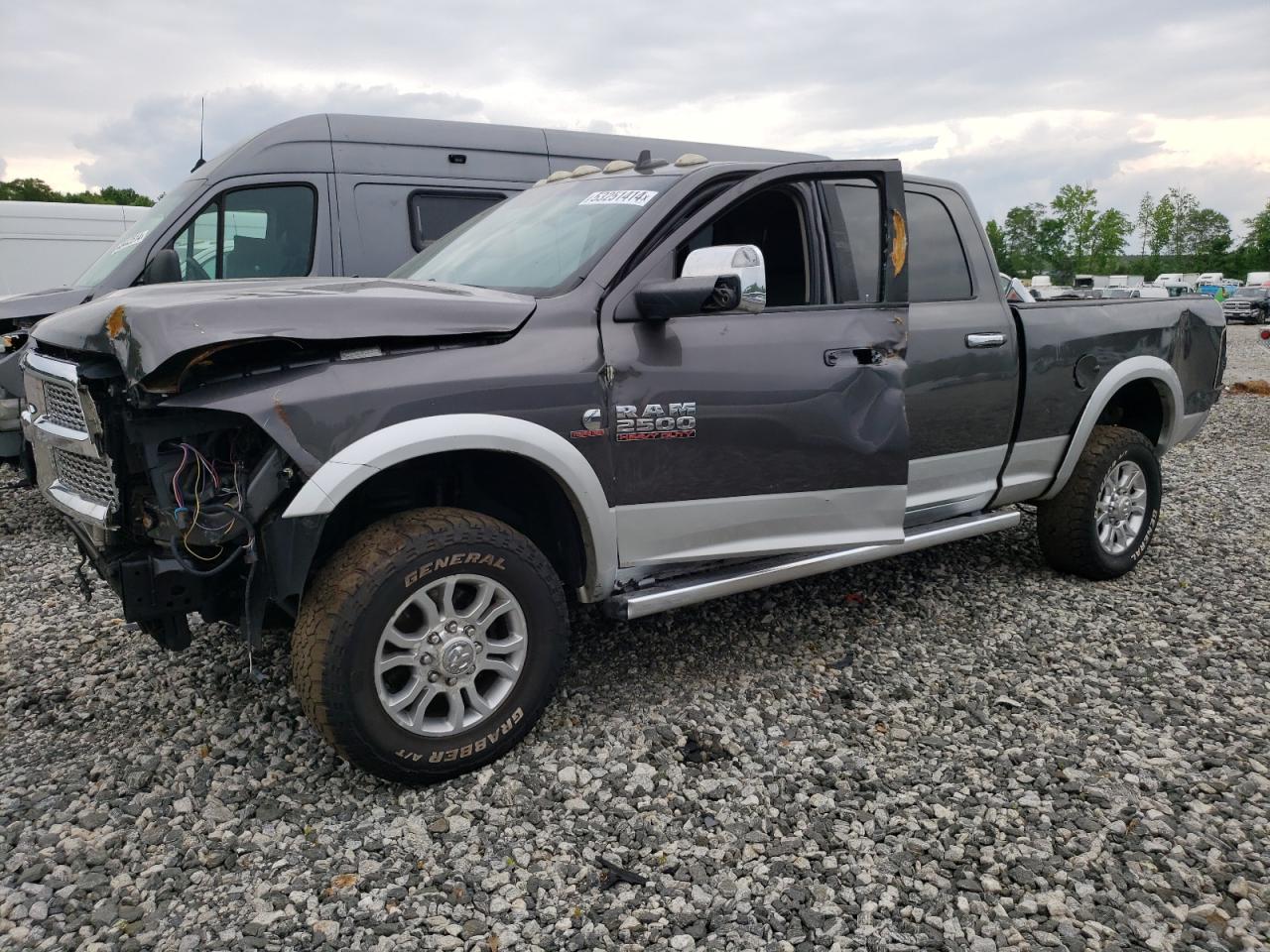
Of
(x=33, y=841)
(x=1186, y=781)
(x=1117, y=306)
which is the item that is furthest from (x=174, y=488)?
(x=1117, y=306)

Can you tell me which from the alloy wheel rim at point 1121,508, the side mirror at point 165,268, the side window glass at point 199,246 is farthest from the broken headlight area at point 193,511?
the side window glass at point 199,246

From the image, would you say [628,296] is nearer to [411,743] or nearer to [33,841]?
[411,743]

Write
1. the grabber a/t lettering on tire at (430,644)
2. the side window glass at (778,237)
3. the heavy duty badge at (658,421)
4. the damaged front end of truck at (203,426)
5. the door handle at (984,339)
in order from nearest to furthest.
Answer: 1. the damaged front end of truck at (203,426)
2. the grabber a/t lettering on tire at (430,644)
3. the heavy duty badge at (658,421)
4. the side window glass at (778,237)
5. the door handle at (984,339)

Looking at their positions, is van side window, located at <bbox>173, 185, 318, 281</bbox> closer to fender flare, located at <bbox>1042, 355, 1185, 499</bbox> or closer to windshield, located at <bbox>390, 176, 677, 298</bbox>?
windshield, located at <bbox>390, 176, 677, 298</bbox>

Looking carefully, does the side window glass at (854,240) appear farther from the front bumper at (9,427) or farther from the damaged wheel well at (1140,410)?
the front bumper at (9,427)

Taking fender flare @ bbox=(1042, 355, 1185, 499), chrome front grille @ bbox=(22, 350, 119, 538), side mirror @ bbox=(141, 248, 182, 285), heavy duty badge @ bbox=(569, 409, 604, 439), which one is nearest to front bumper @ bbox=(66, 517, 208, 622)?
chrome front grille @ bbox=(22, 350, 119, 538)

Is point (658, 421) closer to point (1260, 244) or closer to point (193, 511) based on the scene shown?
point (193, 511)

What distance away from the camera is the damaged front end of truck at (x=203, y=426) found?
257cm

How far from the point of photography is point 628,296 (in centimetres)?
319

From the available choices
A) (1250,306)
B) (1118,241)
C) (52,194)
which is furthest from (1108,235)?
(52,194)

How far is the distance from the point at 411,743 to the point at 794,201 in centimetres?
247

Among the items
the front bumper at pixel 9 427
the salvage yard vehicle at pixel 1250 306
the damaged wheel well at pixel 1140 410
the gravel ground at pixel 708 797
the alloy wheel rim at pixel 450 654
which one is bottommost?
the gravel ground at pixel 708 797

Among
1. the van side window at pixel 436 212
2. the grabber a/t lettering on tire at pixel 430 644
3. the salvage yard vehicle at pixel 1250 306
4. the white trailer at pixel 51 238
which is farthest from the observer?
the salvage yard vehicle at pixel 1250 306

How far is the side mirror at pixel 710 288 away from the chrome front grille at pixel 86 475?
1690mm
